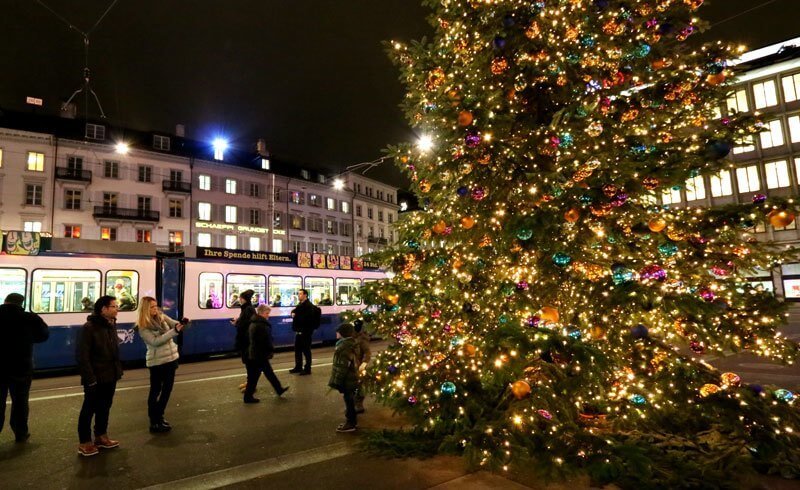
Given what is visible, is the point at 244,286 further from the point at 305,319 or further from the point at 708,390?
the point at 708,390

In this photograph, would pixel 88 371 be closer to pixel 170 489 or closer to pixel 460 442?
pixel 170 489

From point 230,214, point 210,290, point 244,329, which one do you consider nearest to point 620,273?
point 244,329

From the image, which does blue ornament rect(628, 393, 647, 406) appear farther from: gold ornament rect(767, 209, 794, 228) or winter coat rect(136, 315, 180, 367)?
winter coat rect(136, 315, 180, 367)

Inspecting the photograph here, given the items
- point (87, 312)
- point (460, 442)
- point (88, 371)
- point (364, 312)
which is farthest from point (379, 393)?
point (87, 312)

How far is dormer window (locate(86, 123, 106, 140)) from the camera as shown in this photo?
38.3 m

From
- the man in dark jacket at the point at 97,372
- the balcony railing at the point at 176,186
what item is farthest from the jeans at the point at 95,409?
the balcony railing at the point at 176,186

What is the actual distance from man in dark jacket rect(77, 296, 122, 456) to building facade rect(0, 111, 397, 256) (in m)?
23.9

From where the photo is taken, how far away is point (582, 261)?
17.0 ft

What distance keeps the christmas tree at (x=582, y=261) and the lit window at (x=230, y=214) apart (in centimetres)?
4103

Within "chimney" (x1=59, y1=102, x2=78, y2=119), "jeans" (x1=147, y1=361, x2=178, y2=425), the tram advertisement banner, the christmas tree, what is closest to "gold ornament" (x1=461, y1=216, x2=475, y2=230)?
the christmas tree

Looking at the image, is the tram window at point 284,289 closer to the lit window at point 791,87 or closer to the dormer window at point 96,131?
the dormer window at point 96,131

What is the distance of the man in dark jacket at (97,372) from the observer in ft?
18.1

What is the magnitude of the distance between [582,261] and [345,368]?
11.0 feet

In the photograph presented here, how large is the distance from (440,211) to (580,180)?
188cm
